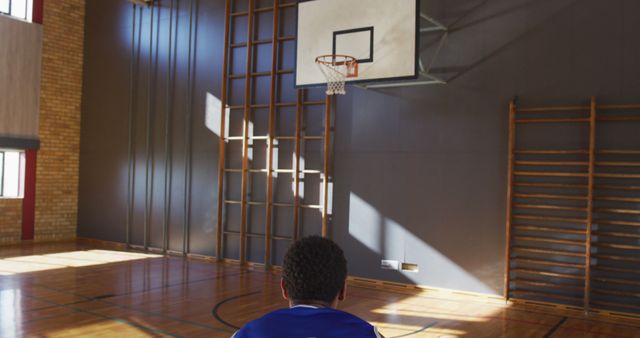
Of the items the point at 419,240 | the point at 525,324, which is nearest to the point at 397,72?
the point at 419,240

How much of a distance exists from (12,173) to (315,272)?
11.0 m

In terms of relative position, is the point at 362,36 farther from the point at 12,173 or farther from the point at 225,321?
the point at 12,173

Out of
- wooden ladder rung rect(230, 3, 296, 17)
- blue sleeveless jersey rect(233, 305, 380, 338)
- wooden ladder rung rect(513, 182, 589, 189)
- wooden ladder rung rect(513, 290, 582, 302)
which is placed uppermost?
Result: wooden ladder rung rect(230, 3, 296, 17)

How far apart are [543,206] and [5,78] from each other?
375 inches

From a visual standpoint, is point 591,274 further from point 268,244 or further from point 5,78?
point 5,78

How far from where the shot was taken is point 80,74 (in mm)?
11992

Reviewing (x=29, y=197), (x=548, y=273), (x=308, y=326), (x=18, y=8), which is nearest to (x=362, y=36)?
(x=548, y=273)

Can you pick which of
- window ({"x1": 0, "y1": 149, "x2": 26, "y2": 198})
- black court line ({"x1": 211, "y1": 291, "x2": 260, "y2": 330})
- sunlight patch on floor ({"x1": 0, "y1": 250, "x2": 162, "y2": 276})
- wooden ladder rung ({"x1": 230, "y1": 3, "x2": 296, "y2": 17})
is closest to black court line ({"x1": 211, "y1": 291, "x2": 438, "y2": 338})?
black court line ({"x1": 211, "y1": 291, "x2": 260, "y2": 330})

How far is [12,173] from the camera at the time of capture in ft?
36.0

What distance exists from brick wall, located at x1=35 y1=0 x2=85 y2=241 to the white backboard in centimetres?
627

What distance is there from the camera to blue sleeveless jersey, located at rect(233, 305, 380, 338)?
4.92ft

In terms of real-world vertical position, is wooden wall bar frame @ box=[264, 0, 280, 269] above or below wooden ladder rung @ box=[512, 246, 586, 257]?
above

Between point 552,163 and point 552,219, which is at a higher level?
point 552,163

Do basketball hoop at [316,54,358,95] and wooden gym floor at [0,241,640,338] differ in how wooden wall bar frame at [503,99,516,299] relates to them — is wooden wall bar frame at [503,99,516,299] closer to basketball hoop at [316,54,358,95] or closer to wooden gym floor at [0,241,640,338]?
wooden gym floor at [0,241,640,338]
